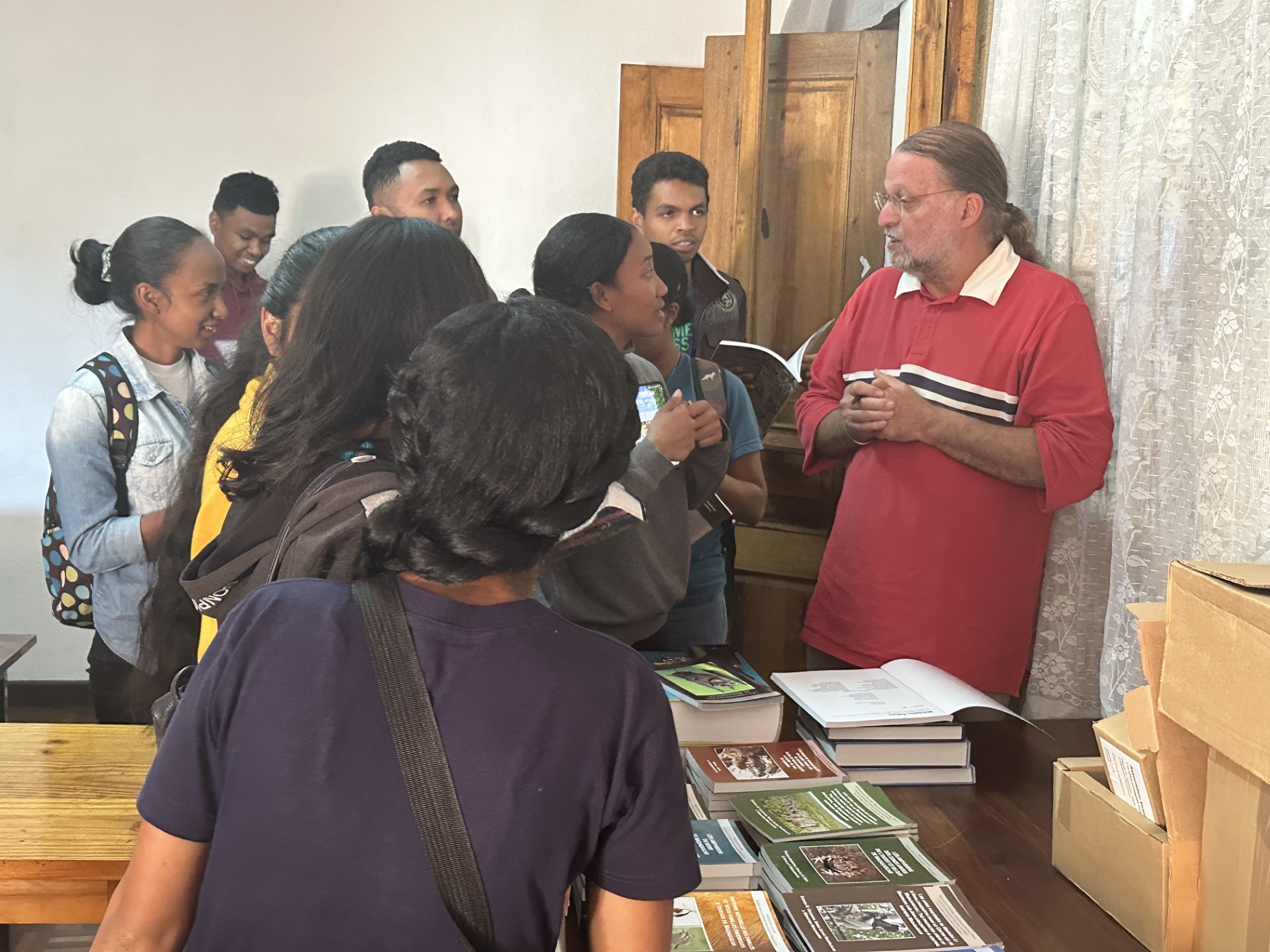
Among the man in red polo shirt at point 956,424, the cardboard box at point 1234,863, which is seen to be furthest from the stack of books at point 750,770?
the man in red polo shirt at point 956,424

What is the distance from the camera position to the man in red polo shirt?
2158mm

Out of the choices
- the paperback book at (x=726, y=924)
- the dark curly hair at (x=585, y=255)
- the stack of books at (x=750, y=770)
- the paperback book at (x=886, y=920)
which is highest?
the dark curly hair at (x=585, y=255)

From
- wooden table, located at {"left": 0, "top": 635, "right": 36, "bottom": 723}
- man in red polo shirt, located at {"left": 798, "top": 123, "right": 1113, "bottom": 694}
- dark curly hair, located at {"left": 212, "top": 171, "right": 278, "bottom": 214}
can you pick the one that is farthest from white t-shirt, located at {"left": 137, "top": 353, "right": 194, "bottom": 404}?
man in red polo shirt, located at {"left": 798, "top": 123, "right": 1113, "bottom": 694}

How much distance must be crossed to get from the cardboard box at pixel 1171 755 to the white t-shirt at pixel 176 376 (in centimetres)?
222

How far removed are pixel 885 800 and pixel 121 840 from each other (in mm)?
920

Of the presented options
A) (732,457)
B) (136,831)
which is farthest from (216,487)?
(732,457)

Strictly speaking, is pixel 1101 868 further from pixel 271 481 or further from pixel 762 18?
pixel 762 18

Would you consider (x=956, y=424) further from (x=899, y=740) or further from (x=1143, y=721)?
(x=1143, y=721)

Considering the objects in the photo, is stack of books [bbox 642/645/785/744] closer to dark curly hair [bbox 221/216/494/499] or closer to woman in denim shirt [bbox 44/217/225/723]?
dark curly hair [bbox 221/216/494/499]

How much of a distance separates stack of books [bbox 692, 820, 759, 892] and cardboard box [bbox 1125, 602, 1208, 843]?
42cm

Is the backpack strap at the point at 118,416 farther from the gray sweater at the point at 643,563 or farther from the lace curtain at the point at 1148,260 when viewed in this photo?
the lace curtain at the point at 1148,260

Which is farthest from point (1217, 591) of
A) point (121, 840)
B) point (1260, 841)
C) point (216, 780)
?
point (121, 840)

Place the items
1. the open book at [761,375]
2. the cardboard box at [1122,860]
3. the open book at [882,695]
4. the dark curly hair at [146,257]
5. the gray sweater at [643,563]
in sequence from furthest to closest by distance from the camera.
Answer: the dark curly hair at [146,257], the open book at [761,375], the gray sweater at [643,563], the open book at [882,695], the cardboard box at [1122,860]

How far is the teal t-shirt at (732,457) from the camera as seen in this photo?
7.68 ft
